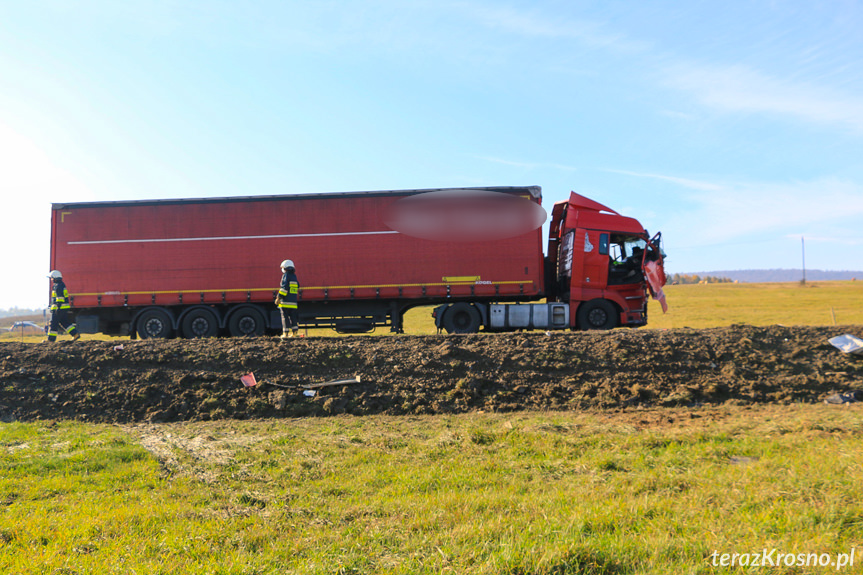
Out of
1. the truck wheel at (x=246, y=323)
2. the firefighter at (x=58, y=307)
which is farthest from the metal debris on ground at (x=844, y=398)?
the firefighter at (x=58, y=307)

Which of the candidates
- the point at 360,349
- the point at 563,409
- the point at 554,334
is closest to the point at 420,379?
the point at 360,349

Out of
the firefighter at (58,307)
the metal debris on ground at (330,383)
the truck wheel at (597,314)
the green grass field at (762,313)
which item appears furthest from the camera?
the green grass field at (762,313)

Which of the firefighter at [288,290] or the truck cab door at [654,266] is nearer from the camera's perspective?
the firefighter at [288,290]

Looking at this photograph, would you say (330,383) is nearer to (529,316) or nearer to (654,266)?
(529,316)

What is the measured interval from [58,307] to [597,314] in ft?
49.2

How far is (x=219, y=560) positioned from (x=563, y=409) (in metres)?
6.28

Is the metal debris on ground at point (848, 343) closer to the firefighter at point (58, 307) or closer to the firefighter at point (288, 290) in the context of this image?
the firefighter at point (288, 290)

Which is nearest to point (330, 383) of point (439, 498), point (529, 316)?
point (439, 498)

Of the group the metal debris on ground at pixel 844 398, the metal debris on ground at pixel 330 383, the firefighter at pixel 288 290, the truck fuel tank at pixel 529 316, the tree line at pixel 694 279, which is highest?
the tree line at pixel 694 279

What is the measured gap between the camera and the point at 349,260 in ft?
49.4

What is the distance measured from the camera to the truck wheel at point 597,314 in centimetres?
1527

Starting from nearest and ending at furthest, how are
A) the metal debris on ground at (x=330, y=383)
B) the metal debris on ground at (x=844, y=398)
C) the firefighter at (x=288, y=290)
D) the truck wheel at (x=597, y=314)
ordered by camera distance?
1. the metal debris on ground at (x=844, y=398)
2. the metal debris on ground at (x=330, y=383)
3. the firefighter at (x=288, y=290)
4. the truck wheel at (x=597, y=314)

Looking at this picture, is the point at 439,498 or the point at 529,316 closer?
the point at 439,498

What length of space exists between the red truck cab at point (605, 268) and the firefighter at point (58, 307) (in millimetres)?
13849
